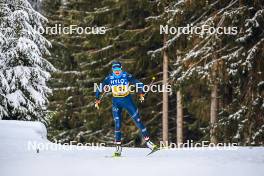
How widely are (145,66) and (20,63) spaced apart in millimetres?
7532

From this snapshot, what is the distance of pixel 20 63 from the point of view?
2350 centimetres

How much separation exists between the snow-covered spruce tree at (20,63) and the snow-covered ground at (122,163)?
10846 millimetres

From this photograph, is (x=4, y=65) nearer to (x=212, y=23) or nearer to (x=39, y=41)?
(x=39, y=41)

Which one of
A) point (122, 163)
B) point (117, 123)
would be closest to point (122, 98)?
point (117, 123)

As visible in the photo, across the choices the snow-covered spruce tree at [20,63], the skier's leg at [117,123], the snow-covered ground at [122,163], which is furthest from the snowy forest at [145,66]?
the skier's leg at [117,123]

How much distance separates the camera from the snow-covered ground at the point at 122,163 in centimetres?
805

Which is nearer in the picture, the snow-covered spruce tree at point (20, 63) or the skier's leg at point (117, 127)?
the skier's leg at point (117, 127)

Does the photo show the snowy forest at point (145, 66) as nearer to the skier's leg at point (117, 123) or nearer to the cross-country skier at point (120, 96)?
the cross-country skier at point (120, 96)

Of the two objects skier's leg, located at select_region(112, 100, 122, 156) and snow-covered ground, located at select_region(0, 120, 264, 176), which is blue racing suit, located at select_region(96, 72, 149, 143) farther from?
A: snow-covered ground, located at select_region(0, 120, 264, 176)

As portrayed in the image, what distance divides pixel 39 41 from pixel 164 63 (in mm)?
6277

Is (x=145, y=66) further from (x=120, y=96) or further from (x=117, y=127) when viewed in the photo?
(x=117, y=127)

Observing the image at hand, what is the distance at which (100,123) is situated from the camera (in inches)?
1208

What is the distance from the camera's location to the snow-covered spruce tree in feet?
75.0

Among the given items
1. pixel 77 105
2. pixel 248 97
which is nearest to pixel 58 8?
pixel 77 105
